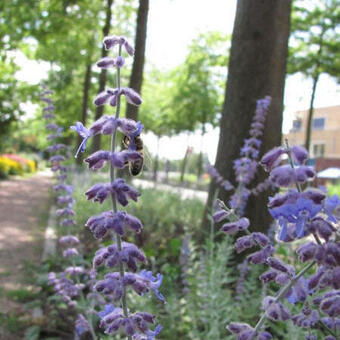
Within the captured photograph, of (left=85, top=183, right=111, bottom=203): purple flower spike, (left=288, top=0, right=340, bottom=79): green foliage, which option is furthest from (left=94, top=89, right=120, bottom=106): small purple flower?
(left=288, top=0, right=340, bottom=79): green foliage

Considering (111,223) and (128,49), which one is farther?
(128,49)

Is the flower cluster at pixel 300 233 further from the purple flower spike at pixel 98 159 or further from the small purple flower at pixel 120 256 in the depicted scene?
the purple flower spike at pixel 98 159

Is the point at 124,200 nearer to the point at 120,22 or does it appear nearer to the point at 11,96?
the point at 120,22

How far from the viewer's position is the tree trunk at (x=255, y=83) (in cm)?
620

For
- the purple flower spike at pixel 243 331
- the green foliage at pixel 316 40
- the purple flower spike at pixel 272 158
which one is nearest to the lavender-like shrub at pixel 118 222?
the purple flower spike at pixel 243 331

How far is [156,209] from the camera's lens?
922 cm

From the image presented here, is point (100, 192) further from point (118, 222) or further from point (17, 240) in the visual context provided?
point (17, 240)

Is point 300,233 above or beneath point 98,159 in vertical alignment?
beneath

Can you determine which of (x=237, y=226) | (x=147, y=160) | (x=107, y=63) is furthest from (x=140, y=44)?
(x=237, y=226)

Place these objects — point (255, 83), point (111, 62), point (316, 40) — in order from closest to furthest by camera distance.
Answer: point (111, 62), point (255, 83), point (316, 40)

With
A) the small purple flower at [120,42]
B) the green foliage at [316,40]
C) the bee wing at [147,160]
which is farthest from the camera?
the green foliage at [316,40]

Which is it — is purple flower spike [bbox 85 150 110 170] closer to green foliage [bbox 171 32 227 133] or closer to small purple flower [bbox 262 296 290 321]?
small purple flower [bbox 262 296 290 321]

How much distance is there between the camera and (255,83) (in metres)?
6.26

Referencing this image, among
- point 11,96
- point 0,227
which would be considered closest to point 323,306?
point 0,227
